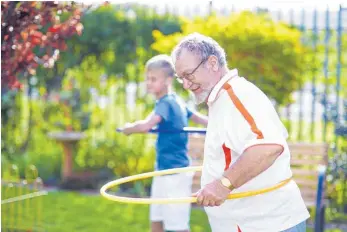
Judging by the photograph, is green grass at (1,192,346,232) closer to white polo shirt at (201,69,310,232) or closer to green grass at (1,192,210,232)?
green grass at (1,192,210,232)

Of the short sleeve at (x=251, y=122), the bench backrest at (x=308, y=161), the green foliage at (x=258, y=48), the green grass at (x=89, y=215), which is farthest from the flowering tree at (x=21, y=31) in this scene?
the green foliage at (x=258, y=48)

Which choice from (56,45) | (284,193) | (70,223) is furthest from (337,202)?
(284,193)

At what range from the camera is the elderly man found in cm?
353

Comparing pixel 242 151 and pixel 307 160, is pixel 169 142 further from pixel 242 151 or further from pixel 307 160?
pixel 242 151

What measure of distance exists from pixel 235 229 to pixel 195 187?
10.4 ft

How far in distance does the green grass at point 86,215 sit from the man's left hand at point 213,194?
3385mm

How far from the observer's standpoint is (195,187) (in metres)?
6.96

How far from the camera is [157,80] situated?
586 cm

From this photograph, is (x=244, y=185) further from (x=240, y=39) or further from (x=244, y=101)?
(x=240, y=39)

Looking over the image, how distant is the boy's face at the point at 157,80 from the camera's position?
5.84 metres

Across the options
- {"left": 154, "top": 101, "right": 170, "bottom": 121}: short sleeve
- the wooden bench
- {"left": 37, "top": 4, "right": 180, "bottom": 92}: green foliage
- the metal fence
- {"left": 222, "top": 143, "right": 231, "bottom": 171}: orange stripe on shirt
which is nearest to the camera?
{"left": 222, "top": 143, "right": 231, "bottom": 171}: orange stripe on shirt

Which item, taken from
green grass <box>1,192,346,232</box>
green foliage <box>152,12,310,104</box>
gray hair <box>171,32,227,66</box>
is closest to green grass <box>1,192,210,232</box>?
green grass <box>1,192,346,232</box>

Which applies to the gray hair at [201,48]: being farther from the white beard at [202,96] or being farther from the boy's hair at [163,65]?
the boy's hair at [163,65]

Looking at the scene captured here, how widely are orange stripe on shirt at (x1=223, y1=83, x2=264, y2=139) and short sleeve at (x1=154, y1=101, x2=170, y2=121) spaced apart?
6.70 ft
